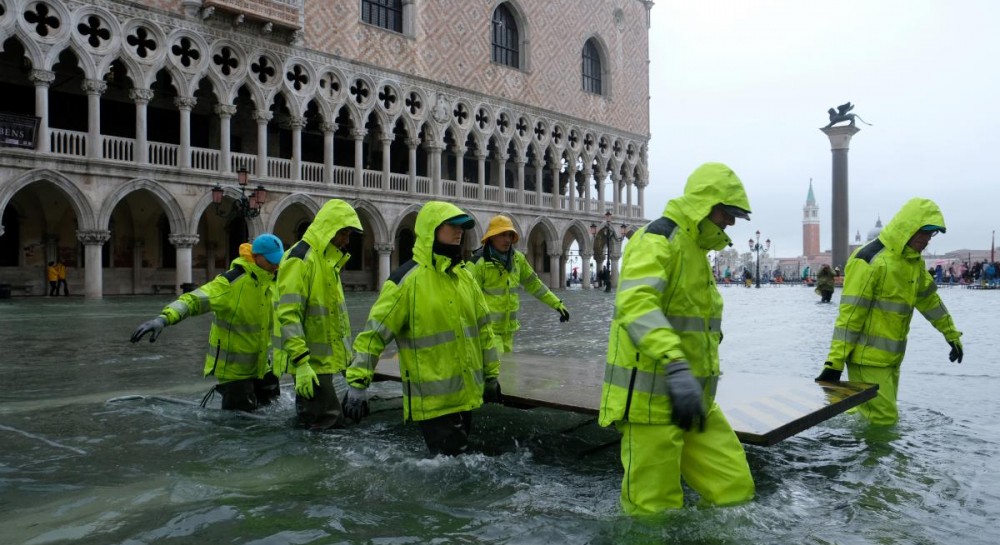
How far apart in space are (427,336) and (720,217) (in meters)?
1.60

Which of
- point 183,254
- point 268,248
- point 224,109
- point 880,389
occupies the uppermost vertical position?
point 224,109

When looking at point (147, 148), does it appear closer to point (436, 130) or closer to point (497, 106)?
point (436, 130)

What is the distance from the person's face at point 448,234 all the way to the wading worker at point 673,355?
1074mm

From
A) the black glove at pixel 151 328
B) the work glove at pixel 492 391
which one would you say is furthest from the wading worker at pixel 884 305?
the black glove at pixel 151 328

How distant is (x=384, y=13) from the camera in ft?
84.9

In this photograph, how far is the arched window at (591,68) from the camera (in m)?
35.2

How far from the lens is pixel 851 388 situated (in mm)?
4445

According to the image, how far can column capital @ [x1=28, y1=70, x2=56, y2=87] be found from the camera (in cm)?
1789

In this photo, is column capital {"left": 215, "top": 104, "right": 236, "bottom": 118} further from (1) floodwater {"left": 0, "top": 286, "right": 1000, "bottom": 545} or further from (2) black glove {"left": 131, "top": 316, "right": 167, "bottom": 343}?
(2) black glove {"left": 131, "top": 316, "right": 167, "bottom": 343}

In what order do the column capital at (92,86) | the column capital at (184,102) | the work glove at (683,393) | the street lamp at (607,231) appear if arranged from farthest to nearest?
the street lamp at (607,231) < the column capital at (184,102) < the column capital at (92,86) < the work glove at (683,393)

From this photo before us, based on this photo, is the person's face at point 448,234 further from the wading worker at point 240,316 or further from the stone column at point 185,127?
the stone column at point 185,127

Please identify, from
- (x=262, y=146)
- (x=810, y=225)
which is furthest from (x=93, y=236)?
(x=810, y=225)

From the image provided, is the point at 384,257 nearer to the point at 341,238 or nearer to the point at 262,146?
the point at 262,146

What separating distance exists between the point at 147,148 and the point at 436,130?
10480 mm
